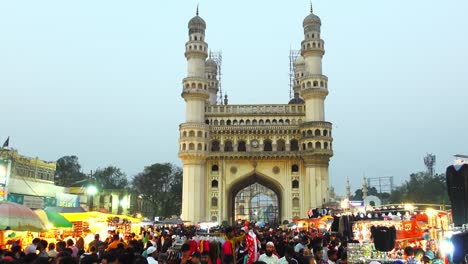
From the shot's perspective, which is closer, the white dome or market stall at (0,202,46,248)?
market stall at (0,202,46,248)

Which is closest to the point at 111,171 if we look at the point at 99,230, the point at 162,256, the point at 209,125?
the point at 209,125

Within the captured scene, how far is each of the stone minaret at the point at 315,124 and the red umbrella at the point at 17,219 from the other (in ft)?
128

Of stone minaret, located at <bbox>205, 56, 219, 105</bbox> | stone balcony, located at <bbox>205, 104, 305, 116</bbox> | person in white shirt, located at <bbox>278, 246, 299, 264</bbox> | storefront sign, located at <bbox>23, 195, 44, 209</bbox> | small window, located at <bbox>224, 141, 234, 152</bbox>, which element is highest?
stone minaret, located at <bbox>205, 56, 219, 105</bbox>

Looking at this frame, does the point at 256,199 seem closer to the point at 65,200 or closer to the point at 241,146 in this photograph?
the point at 241,146

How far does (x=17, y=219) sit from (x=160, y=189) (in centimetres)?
6190

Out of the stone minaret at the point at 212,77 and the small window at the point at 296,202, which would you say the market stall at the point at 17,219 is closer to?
the small window at the point at 296,202

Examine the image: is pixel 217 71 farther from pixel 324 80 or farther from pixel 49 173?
pixel 49 173

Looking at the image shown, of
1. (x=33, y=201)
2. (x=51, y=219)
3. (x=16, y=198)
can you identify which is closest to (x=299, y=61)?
(x=33, y=201)

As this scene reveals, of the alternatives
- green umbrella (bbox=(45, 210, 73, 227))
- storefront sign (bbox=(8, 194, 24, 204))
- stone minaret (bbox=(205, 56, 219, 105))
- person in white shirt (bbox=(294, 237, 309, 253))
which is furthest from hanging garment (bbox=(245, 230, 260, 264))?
stone minaret (bbox=(205, 56, 219, 105))

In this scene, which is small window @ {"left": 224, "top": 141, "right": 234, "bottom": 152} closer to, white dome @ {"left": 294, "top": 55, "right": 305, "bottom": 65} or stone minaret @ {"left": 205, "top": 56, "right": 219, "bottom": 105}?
stone minaret @ {"left": 205, "top": 56, "right": 219, "bottom": 105}

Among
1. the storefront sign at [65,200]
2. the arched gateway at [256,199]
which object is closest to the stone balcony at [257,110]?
the arched gateway at [256,199]

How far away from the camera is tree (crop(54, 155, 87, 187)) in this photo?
7756cm

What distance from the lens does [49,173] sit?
41.7 meters

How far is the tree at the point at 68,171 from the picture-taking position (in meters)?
77.6
